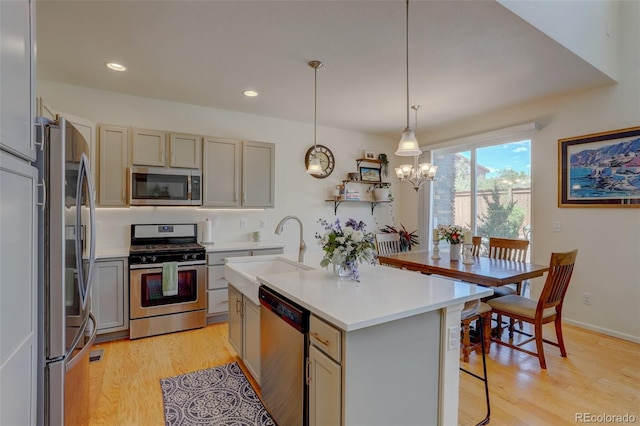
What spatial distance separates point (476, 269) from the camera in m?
2.90

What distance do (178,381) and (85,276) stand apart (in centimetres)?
121

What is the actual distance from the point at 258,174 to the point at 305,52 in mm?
1844

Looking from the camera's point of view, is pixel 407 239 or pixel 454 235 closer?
pixel 454 235

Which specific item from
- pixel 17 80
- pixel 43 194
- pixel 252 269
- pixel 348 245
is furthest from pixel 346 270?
pixel 17 80

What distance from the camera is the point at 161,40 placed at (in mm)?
2480

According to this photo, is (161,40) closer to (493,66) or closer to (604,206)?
(493,66)

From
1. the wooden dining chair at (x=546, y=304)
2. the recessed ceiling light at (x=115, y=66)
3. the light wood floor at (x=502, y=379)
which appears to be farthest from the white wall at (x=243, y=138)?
the wooden dining chair at (x=546, y=304)

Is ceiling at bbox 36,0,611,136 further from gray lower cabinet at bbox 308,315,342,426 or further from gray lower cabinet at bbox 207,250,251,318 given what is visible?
gray lower cabinet at bbox 308,315,342,426

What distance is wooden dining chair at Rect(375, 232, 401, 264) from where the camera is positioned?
4363 mm

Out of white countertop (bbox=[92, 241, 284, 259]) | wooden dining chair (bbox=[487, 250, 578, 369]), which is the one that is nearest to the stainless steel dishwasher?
white countertop (bbox=[92, 241, 284, 259])

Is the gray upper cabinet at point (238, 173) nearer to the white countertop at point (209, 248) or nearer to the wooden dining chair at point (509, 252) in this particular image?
the white countertop at point (209, 248)

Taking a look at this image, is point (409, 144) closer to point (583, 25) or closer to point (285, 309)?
point (285, 309)


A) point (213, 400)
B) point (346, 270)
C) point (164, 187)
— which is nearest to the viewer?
point (346, 270)

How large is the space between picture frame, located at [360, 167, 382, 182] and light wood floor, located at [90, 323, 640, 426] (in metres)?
3.14
